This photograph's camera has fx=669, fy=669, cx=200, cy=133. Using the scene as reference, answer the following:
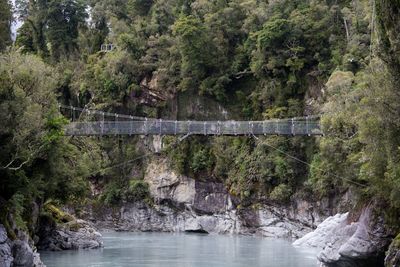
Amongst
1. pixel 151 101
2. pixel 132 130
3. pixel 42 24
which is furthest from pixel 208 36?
pixel 42 24

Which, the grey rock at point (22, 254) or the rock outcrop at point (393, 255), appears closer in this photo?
the rock outcrop at point (393, 255)

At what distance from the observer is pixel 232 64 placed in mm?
34406

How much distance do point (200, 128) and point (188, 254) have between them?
953 cm

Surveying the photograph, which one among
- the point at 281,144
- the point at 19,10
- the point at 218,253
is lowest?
the point at 218,253

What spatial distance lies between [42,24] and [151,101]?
9.84 m

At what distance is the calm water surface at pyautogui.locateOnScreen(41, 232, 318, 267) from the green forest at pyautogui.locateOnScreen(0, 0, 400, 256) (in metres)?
2.04

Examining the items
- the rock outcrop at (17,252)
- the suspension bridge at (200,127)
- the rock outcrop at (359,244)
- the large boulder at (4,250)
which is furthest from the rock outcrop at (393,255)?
the suspension bridge at (200,127)

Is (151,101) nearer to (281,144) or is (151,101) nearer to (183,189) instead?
(183,189)

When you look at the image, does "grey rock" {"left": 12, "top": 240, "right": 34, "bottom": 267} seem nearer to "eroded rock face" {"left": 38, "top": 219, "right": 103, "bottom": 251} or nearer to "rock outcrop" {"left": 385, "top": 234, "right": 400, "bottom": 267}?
"eroded rock face" {"left": 38, "top": 219, "right": 103, "bottom": 251}

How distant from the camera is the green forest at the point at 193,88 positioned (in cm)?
1745

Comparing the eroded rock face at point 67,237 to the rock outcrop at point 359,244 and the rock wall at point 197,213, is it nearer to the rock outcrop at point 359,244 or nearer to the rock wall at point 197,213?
the rock outcrop at point 359,244

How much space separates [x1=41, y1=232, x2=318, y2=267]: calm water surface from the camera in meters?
18.2

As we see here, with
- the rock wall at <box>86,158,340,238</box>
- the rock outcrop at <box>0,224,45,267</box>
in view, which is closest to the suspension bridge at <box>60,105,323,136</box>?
the rock wall at <box>86,158,340,238</box>

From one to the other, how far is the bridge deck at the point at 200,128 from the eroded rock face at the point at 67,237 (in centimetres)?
512
